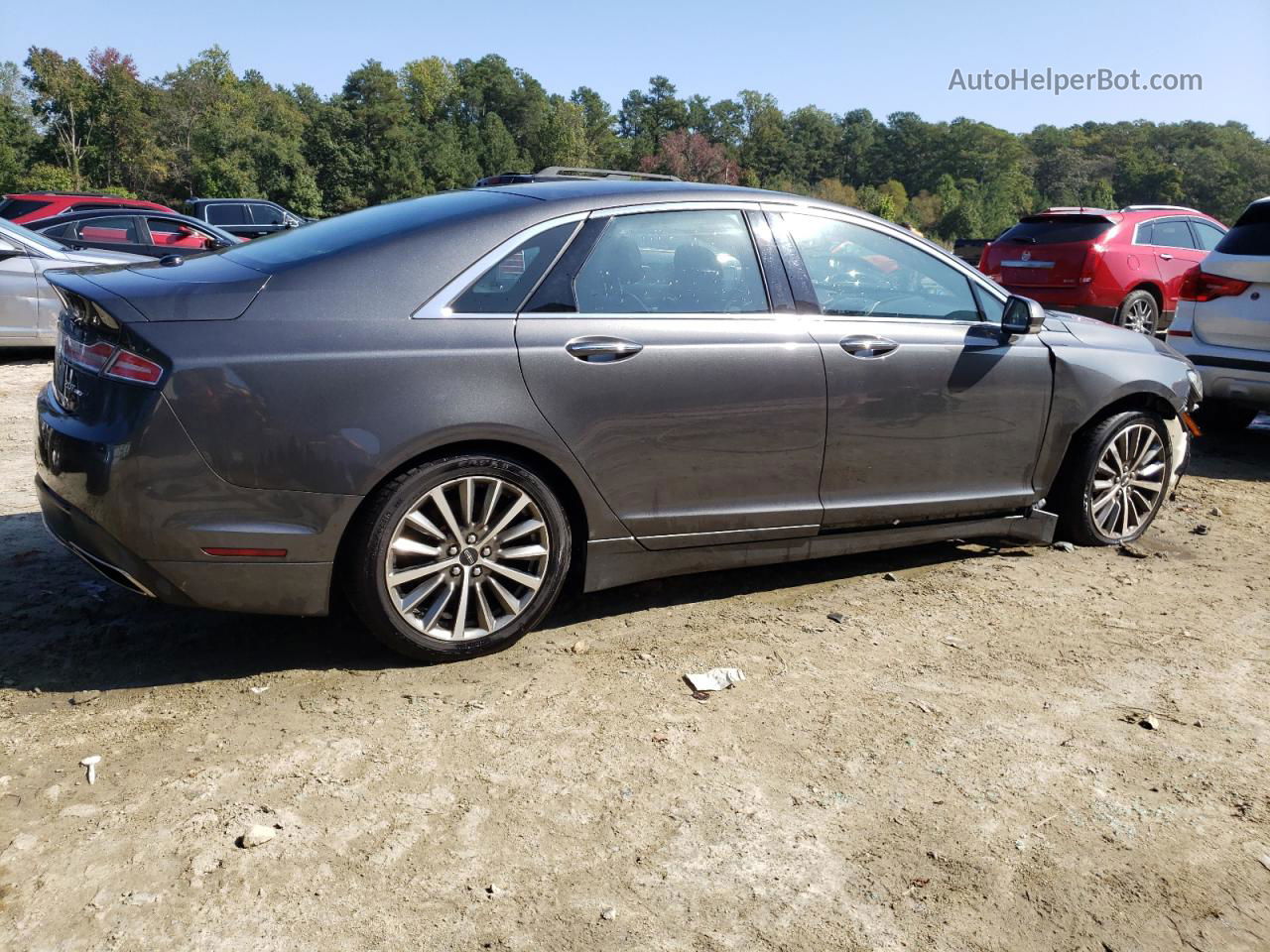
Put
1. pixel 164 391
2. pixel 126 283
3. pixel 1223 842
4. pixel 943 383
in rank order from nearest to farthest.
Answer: pixel 1223 842, pixel 164 391, pixel 126 283, pixel 943 383

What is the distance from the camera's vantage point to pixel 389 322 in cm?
368

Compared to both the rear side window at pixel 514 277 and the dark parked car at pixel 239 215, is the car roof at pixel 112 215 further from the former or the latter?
the rear side window at pixel 514 277

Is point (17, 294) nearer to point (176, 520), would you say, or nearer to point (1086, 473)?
point (176, 520)

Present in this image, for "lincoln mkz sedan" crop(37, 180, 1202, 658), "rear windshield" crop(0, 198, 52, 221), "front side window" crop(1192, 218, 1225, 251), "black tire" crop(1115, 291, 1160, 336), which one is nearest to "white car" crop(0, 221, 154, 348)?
"rear windshield" crop(0, 198, 52, 221)

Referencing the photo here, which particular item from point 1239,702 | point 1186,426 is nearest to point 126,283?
point 1239,702

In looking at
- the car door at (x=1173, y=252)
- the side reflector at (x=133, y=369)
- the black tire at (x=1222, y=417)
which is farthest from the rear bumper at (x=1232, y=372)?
the side reflector at (x=133, y=369)

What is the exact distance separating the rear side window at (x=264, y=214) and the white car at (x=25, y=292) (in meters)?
16.0

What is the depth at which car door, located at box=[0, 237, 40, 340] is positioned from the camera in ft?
34.7

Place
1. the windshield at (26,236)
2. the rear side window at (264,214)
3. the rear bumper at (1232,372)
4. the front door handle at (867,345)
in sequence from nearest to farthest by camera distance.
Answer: the front door handle at (867,345) → the rear bumper at (1232,372) → the windshield at (26,236) → the rear side window at (264,214)

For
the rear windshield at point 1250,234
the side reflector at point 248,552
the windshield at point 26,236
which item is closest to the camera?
the side reflector at point 248,552

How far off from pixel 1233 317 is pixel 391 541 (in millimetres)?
6623

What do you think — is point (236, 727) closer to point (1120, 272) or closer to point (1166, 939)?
point (1166, 939)

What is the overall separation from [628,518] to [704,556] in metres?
0.42

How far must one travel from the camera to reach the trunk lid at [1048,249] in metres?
12.3
